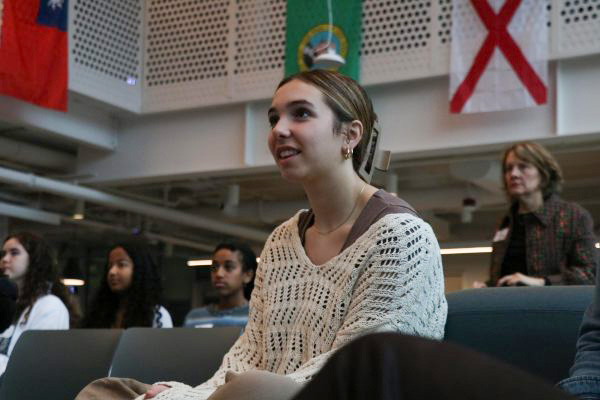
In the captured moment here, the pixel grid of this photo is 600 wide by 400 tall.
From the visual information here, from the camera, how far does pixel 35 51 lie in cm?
784

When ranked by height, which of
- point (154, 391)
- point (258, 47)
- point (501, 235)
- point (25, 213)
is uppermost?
point (258, 47)

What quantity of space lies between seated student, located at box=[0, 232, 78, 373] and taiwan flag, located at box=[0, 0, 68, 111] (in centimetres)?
265

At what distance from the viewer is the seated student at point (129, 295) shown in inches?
217

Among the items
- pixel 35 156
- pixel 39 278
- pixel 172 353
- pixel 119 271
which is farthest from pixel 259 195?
pixel 172 353

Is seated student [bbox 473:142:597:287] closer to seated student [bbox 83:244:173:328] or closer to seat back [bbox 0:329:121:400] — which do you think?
seat back [bbox 0:329:121:400]

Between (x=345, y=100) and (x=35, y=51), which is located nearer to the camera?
(x=345, y=100)

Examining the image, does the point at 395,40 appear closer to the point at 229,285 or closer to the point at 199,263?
the point at 229,285

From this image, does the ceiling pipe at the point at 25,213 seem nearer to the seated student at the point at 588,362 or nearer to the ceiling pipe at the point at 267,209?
the ceiling pipe at the point at 267,209

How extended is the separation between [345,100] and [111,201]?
875 cm

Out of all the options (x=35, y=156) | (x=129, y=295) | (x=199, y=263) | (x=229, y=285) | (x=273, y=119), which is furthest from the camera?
(x=199, y=263)

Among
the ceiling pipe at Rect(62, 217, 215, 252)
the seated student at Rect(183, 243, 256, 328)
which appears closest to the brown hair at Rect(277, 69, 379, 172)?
the seated student at Rect(183, 243, 256, 328)

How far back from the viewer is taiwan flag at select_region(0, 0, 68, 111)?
7.66m

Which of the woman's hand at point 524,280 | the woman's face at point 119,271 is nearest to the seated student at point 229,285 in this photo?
the woman's face at point 119,271

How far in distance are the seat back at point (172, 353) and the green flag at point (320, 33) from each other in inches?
185
